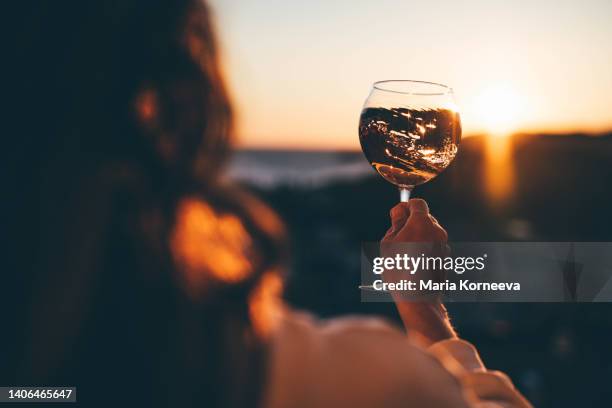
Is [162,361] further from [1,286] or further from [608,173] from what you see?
[608,173]

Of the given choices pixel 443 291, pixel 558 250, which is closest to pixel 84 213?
pixel 443 291

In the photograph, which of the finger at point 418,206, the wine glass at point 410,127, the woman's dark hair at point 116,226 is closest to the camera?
the woman's dark hair at point 116,226

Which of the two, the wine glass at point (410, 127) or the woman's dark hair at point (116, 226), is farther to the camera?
the wine glass at point (410, 127)

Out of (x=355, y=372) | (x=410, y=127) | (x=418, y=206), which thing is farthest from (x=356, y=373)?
(x=410, y=127)

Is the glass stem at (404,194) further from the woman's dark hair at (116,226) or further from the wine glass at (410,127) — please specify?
the woman's dark hair at (116,226)

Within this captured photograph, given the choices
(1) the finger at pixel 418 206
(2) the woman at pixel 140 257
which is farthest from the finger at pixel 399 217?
(2) the woman at pixel 140 257

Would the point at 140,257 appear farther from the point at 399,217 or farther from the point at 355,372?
the point at 399,217

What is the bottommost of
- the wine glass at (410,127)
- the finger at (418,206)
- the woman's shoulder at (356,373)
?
the finger at (418,206)
